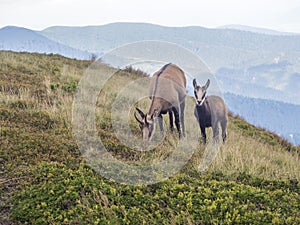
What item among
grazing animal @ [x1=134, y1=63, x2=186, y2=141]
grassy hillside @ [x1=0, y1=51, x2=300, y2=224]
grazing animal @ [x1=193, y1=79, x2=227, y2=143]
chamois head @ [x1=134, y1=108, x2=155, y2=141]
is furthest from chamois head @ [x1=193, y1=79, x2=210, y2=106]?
chamois head @ [x1=134, y1=108, x2=155, y2=141]

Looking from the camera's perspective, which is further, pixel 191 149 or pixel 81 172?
pixel 191 149

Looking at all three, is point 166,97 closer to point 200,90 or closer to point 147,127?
point 200,90

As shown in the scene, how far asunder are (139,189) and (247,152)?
184 inches

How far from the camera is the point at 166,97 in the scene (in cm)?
1050

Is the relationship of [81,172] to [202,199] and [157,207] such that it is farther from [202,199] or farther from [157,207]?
[202,199]

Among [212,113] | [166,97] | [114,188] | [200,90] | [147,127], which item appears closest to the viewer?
[114,188]

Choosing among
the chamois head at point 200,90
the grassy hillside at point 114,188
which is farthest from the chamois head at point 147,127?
the chamois head at point 200,90

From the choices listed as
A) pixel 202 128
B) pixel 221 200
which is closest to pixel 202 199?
pixel 221 200

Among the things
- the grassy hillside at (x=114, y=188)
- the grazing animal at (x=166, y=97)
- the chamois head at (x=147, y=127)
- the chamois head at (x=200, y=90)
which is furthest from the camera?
the chamois head at (x=200, y=90)

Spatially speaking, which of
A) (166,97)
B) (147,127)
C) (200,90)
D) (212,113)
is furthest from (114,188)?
(212,113)

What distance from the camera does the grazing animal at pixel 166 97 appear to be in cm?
888

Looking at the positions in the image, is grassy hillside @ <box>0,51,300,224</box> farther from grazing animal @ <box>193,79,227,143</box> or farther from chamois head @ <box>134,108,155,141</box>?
grazing animal @ <box>193,79,227,143</box>

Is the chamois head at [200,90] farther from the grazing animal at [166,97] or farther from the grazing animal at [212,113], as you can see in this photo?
the grazing animal at [166,97]

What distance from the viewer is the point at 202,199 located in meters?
5.70
